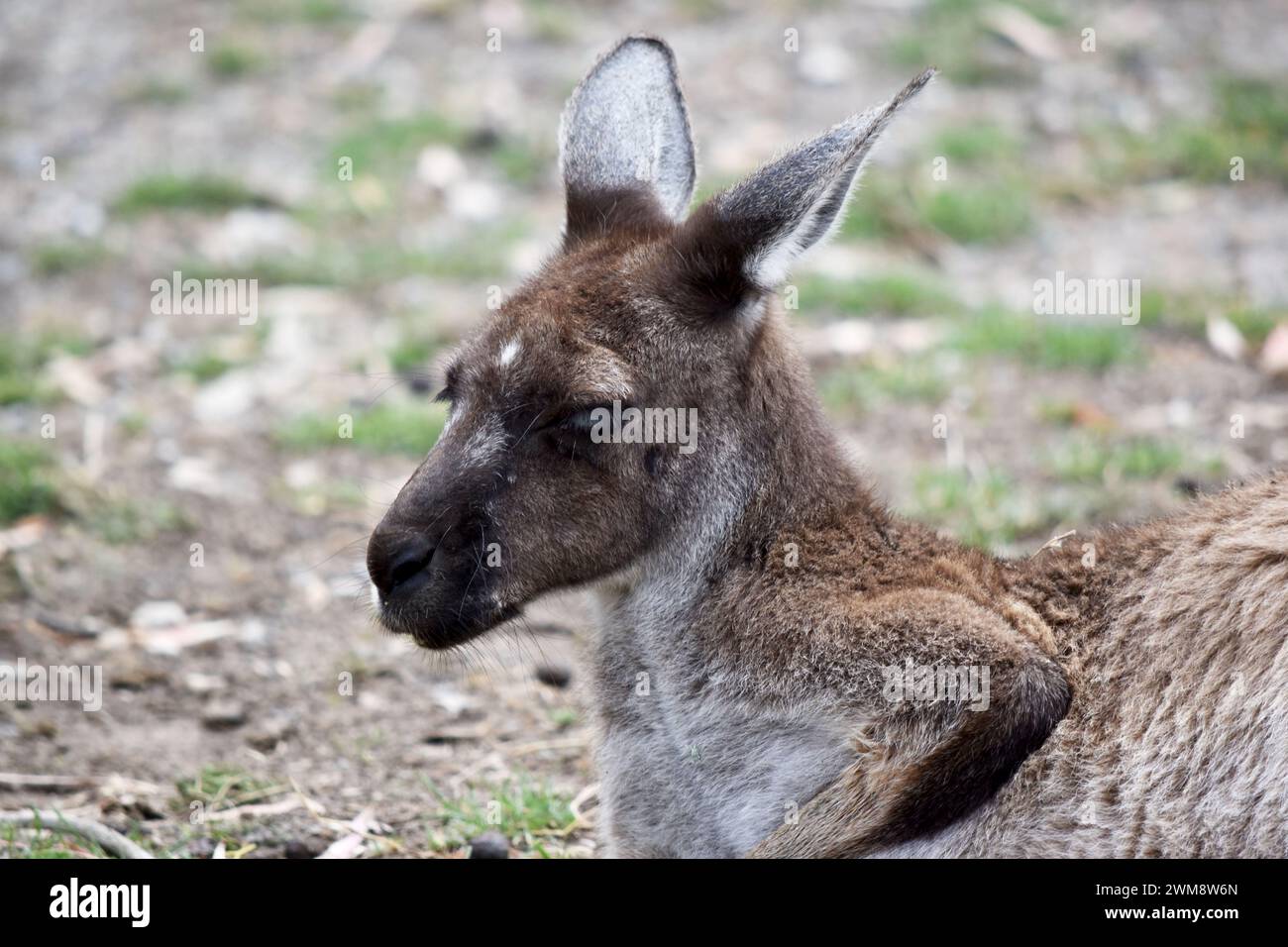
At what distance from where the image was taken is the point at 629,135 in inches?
211

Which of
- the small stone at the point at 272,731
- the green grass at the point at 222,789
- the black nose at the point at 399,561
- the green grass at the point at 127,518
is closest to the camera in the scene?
the black nose at the point at 399,561

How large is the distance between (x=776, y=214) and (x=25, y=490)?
4.38 m

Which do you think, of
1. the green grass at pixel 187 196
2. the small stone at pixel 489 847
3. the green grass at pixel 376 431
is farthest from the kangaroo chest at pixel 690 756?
the green grass at pixel 187 196

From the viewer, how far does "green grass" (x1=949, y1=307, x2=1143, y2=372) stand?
812 centimetres

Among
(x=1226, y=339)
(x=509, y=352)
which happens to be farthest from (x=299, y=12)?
(x=509, y=352)

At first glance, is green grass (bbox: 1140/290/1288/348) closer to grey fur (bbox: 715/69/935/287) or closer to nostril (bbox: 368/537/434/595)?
grey fur (bbox: 715/69/935/287)

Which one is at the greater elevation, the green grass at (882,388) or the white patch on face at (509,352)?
the white patch on face at (509,352)

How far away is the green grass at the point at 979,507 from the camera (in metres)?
6.64

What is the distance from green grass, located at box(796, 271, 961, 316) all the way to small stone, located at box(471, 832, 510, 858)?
185 inches

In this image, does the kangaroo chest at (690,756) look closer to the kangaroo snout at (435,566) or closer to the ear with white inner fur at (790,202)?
the kangaroo snout at (435,566)

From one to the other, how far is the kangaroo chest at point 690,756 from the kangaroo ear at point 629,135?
1472mm

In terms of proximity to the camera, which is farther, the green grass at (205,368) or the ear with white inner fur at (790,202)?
the green grass at (205,368)

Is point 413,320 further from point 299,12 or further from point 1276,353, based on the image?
point 299,12

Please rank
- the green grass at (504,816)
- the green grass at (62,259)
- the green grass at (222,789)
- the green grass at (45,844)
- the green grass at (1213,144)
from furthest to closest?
the green grass at (1213,144) < the green grass at (62,259) < the green grass at (222,789) < the green grass at (504,816) < the green grass at (45,844)
